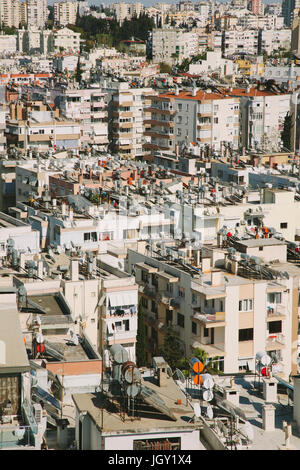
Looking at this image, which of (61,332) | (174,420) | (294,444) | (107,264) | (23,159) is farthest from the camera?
(23,159)

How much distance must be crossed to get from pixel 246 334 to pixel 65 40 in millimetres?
100658

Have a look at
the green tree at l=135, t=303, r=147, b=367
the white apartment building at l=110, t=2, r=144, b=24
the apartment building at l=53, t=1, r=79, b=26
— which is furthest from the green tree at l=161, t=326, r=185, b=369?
the white apartment building at l=110, t=2, r=144, b=24

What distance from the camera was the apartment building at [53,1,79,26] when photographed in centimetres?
15475

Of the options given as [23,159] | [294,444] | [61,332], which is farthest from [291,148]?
[294,444]

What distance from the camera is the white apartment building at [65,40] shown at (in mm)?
115938

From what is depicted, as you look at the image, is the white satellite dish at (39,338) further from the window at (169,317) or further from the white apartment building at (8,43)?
the white apartment building at (8,43)

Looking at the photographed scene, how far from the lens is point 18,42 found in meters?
126

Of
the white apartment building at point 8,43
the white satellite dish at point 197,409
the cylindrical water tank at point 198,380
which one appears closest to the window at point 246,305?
the cylindrical water tank at point 198,380

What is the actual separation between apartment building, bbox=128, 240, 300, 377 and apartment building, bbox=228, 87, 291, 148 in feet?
90.5

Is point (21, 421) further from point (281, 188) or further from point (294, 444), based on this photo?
point (281, 188)

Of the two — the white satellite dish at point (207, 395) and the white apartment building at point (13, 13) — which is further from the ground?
the white apartment building at point (13, 13)

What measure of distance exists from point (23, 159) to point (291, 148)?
16685 mm

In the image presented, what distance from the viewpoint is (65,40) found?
116500 millimetres

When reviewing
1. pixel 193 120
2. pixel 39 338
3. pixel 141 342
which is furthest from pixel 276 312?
pixel 193 120
